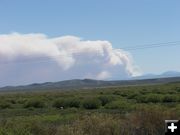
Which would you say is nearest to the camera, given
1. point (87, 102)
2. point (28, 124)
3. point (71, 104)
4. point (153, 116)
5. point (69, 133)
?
point (69, 133)

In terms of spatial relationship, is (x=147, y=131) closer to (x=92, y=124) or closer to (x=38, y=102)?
(x=92, y=124)

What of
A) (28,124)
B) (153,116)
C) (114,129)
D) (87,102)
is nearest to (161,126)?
(153,116)

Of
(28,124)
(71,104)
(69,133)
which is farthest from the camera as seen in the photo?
(71,104)

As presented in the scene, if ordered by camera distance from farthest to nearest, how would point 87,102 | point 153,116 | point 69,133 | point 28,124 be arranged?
point 87,102
point 153,116
point 28,124
point 69,133

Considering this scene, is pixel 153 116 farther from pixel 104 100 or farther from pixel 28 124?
pixel 104 100

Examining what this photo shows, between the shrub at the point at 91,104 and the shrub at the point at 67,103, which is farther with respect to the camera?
the shrub at the point at 67,103

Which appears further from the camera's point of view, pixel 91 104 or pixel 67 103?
Answer: pixel 67 103

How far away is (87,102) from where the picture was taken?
61438mm

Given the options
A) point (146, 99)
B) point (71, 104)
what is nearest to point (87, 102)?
point (71, 104)

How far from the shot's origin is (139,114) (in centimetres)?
1941

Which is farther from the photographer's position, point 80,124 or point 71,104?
point 71,104

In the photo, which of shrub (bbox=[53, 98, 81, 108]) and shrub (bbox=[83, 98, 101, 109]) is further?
shrub (bbox=[53, 98, 81, 108])

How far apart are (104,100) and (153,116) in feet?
162

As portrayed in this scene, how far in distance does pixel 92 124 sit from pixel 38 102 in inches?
2109
